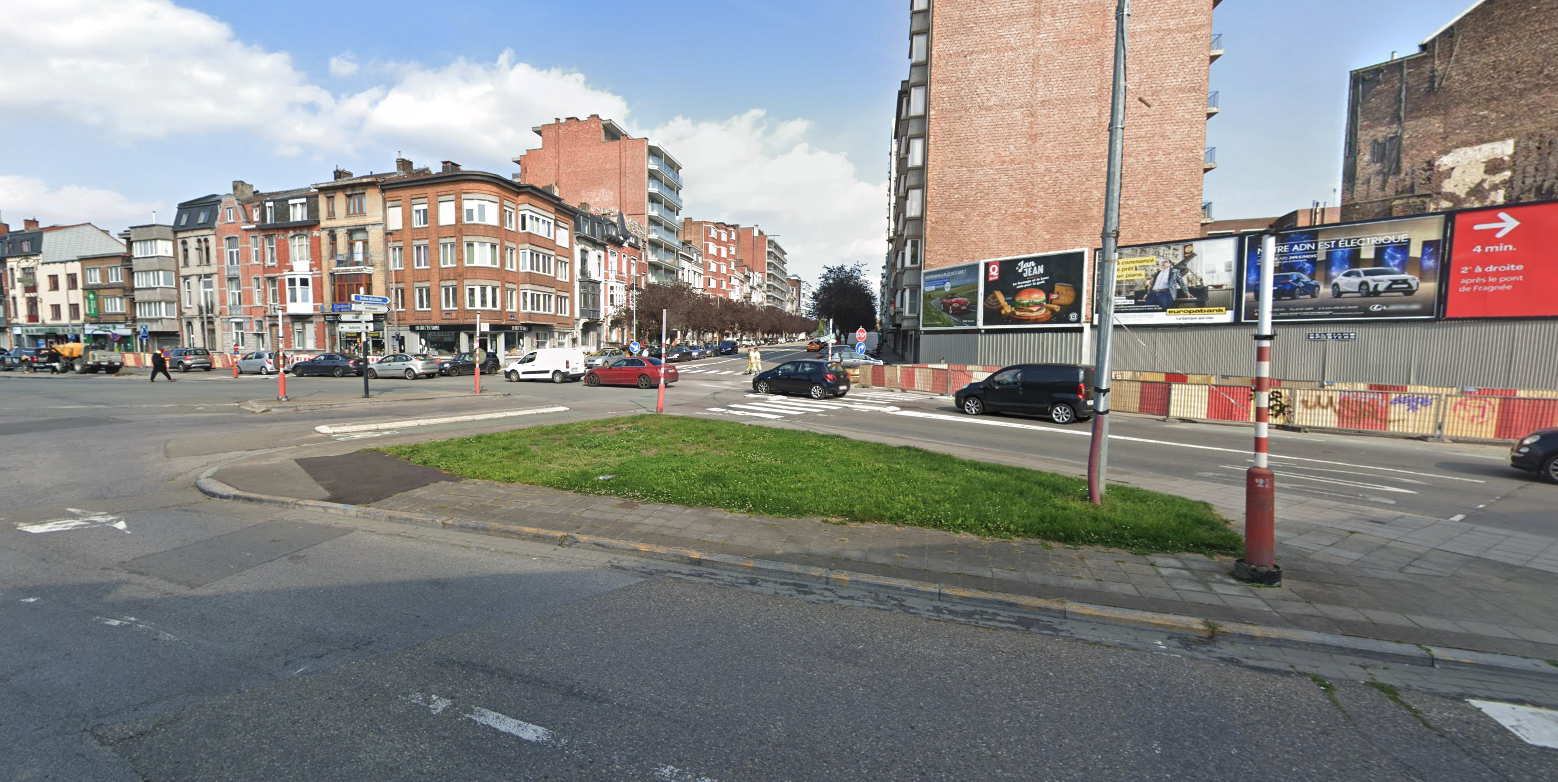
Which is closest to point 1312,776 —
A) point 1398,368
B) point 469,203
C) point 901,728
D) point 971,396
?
point 901,728

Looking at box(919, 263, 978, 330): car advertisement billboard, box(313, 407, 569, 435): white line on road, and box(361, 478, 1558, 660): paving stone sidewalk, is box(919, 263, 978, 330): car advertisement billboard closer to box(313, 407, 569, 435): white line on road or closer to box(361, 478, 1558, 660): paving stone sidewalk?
box(313, 407, 569, 435): white line on road

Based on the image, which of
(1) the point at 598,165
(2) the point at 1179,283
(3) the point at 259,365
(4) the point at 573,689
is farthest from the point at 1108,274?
(1) the point at 598,165

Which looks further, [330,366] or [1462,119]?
[1462,119]

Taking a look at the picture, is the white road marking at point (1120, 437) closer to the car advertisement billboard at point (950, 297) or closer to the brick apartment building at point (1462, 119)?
the car advertisement billboard at point (950, 297)

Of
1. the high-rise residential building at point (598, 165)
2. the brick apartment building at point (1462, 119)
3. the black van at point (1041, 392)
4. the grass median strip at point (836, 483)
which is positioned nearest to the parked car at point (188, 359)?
the high-rise residential building at point (598, 165)

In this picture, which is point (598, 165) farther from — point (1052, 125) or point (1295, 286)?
point (1295, 286)

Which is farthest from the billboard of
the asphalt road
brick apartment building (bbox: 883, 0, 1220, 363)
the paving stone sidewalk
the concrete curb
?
the asphalt road

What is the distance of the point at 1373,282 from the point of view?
18.2 metres

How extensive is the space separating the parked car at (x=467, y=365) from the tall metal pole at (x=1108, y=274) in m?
34.6

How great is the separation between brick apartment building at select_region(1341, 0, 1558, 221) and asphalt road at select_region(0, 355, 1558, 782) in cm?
4505

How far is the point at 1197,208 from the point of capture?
33.7m

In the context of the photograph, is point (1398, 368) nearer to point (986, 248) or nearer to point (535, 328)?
point (986, 248)

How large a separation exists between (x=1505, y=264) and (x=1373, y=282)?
2505 millimetres

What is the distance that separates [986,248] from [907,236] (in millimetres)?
9540
